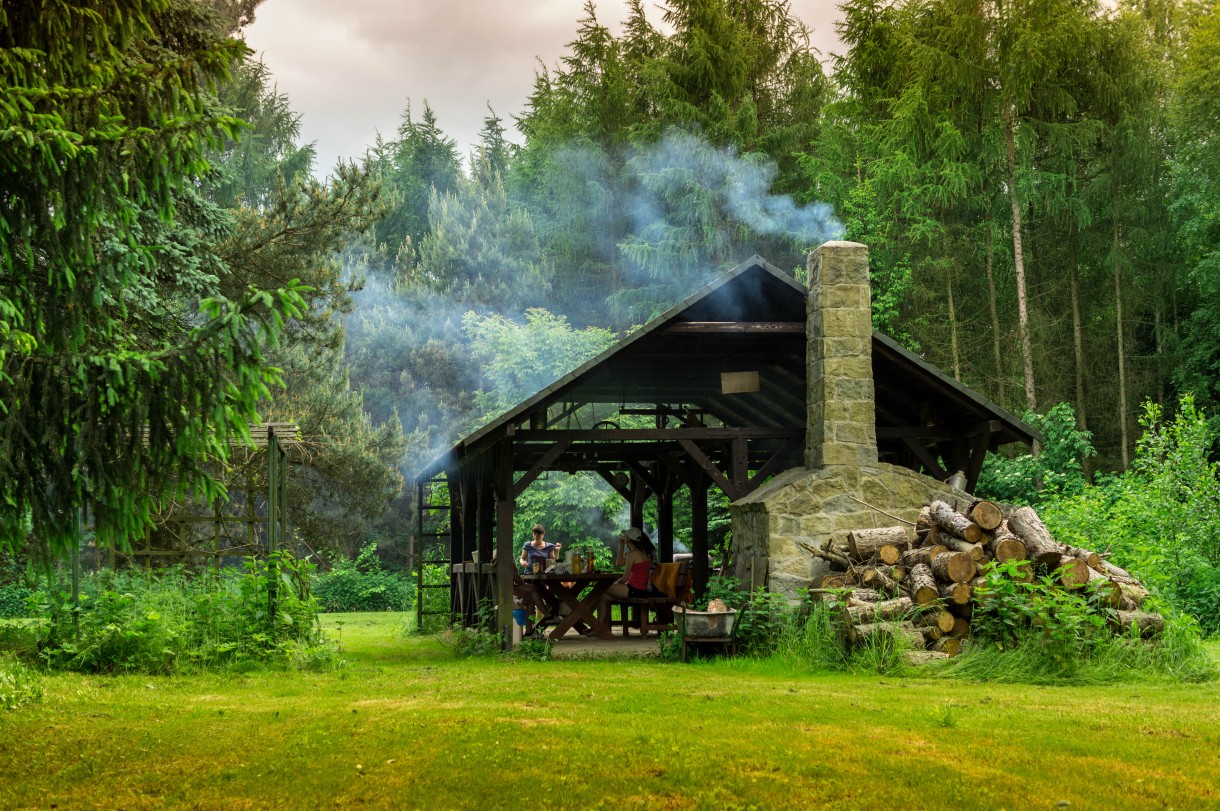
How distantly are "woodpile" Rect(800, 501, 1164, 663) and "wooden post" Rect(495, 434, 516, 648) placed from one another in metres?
3.56

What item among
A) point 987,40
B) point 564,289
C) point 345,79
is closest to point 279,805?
point 987,40

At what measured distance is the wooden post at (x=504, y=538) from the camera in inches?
476

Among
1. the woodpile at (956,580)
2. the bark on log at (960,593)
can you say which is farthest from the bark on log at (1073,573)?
the bark on log at (960,593)

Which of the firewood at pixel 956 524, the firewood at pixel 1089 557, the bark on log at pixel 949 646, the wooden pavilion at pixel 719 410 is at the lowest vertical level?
the bark on log at pixel 949 646

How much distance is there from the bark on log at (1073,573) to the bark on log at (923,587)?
996mm

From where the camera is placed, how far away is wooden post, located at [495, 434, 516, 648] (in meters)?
12.1

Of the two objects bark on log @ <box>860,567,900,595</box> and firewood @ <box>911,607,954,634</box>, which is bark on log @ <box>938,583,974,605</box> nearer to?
firewood @ <box>911,607,954,634</box>

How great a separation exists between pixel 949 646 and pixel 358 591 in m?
19.0

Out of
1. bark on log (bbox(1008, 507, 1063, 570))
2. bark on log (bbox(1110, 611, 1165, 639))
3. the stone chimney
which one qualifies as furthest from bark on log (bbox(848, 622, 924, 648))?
the stone chimney

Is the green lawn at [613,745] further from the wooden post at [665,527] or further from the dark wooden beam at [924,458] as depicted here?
the wooden post at [665,527]

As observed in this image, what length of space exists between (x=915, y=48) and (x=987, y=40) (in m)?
1.45

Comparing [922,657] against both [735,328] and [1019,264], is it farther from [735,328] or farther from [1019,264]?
[1019,264]

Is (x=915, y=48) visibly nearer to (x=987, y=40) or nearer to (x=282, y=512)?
Result: (x=987, y=40)

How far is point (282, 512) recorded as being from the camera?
1305 centimetres
